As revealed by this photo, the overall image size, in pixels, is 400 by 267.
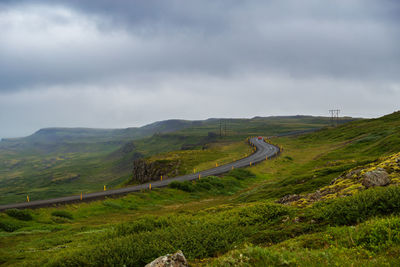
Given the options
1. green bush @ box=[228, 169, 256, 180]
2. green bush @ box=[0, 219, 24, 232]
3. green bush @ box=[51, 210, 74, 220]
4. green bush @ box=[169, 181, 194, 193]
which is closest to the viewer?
green bush @ box=[0, 219, 24, 232]

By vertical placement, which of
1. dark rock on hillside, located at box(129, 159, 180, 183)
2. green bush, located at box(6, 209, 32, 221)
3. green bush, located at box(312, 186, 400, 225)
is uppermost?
green bush, located at box(312, 186, 400, 225)

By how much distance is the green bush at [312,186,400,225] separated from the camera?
780 centimetres

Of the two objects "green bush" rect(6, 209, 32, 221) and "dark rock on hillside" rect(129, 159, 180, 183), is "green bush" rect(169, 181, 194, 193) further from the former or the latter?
"green bush" rect(6, 209, 32, 221)

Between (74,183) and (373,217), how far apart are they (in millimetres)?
207008

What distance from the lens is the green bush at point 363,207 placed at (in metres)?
7.80

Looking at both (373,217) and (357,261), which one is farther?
(373,217)

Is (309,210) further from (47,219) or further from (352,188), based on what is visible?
(47,219)

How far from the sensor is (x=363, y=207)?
8.18 m

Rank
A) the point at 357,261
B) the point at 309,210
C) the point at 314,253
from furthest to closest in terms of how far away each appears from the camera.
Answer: the point at 309,210, the point at 314,253, the point at 357,261

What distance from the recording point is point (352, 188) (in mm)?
11914

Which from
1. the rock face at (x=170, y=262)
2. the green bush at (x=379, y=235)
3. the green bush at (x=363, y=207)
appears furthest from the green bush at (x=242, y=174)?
the rock face at (x=170, y=262)

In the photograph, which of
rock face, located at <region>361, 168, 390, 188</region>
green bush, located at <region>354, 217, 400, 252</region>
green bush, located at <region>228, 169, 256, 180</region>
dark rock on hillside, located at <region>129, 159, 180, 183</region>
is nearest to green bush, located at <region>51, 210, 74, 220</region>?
rock face, located at <region>361, 168, 390, 188</region>

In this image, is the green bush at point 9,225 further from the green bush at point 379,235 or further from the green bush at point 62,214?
the green bush at point 379,235

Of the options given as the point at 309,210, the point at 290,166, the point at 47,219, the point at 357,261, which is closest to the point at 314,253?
the point at 357,261
